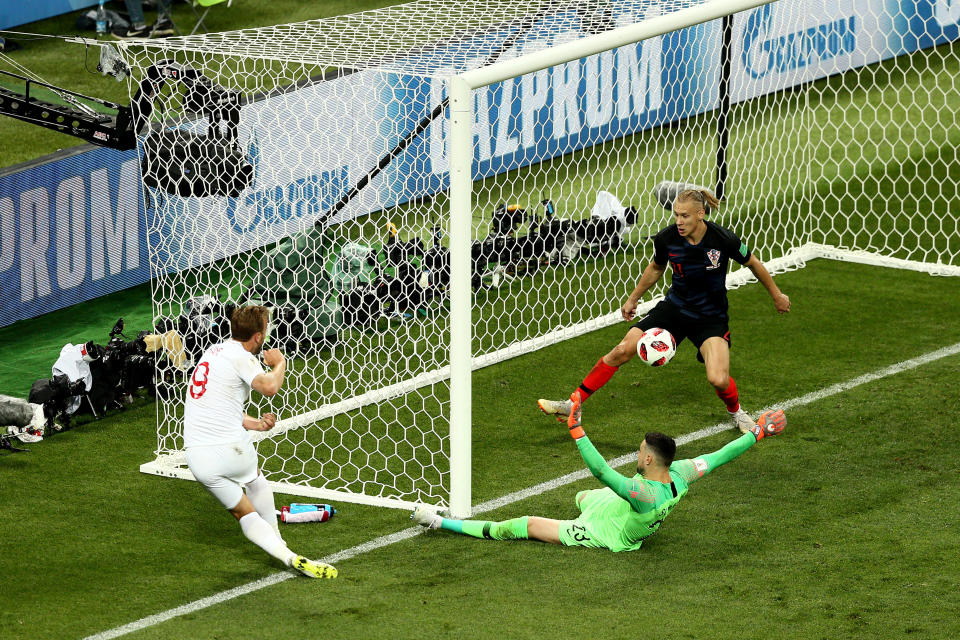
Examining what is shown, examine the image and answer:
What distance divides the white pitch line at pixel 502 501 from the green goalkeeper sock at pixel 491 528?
22cm

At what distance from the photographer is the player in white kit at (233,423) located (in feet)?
21.9

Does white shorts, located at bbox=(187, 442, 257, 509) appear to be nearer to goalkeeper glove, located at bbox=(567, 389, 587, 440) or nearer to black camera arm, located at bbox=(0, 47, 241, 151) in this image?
goalkeeper glove, located at bbox=(567, 389, 587, 440)

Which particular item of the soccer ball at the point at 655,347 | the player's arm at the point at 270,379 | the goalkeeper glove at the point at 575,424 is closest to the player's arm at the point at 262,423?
the player's arm at the point at 270,379

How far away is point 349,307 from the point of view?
380 inches

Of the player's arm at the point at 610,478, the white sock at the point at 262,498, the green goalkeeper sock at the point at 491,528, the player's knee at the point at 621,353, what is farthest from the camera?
the player's knee at the point at 621,353

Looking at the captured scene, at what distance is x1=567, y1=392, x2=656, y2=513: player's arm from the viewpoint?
6.49 meters

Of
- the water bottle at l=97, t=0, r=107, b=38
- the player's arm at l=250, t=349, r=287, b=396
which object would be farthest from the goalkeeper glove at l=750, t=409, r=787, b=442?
the water bottle at l=97, t=0, r=107, b=38

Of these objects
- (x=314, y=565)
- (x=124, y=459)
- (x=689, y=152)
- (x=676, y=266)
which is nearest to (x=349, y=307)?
(x=124, y=459)

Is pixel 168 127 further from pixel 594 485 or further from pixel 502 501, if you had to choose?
pixel 594 485

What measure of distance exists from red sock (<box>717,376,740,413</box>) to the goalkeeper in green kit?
139 centimetres

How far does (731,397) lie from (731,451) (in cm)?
156

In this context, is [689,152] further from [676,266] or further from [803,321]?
[676,266]

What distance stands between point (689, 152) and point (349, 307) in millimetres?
3966

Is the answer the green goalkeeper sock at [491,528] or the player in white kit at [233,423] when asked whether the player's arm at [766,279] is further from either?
the player in white kit at [233,423]
